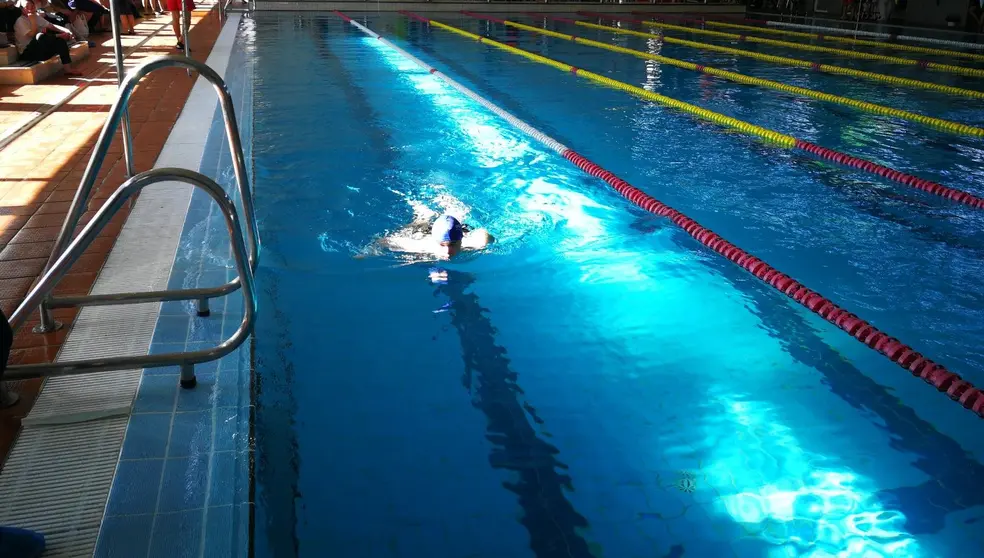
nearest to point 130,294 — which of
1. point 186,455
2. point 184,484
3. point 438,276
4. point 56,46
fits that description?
point 186,455

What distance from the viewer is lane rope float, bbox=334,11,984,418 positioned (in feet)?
9.05

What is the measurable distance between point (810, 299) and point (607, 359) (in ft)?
3.51

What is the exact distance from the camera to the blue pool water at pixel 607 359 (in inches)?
88.1

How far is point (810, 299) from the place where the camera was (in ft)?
11.3

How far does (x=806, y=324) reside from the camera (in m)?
3.38

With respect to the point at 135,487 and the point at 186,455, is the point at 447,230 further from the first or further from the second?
the point at 135,487

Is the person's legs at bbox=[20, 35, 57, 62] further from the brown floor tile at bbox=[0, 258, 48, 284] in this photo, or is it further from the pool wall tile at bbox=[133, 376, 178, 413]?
the pool wall tile at bbox=[133, 376, 178, 413]

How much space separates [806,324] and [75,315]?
3047 mm

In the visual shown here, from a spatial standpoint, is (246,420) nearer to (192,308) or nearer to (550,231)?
(192,308)

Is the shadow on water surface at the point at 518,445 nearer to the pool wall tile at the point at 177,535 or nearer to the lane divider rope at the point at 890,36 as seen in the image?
the pool wall tile at the point at 177,535

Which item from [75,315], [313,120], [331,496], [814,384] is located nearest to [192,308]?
[75,315]

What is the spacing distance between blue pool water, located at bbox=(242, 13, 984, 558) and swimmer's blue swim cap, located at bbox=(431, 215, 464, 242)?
7.5 inches

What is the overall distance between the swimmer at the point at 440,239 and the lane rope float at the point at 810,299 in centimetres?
121

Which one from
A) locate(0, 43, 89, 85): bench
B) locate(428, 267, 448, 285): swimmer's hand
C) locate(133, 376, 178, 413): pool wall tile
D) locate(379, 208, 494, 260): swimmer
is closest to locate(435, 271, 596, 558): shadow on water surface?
locate(428, 267, 448, 285): swimmer's hand
